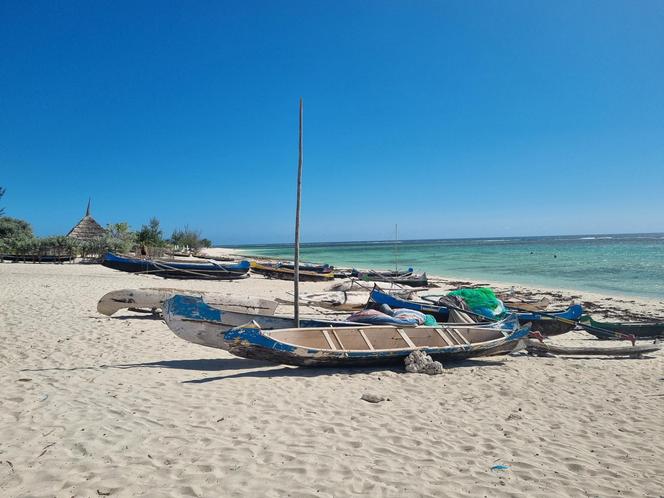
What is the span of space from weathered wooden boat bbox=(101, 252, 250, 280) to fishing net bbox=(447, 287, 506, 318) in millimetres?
14788

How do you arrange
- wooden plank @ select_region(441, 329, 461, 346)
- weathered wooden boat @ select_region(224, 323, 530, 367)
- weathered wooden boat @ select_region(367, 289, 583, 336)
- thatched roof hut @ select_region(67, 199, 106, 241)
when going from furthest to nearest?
thatched roof hut @ select_region(67, 199, 106, 241), weathered wooden boat @ select_region(367, 289, 583, 336), wooden plank @ select_region(441, 329, 461, 346), weathered wooden boat @ select_region(224, 323, 530, 367)

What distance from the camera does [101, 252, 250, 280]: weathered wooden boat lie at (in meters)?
21.0

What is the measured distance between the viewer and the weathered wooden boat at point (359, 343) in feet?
19.3

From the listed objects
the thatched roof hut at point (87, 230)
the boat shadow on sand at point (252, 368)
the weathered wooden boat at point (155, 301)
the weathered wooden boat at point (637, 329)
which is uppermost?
the thatched roof hut at point (87, 230)

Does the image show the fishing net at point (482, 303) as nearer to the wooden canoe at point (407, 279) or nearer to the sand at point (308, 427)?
the sand at point (308, 427)

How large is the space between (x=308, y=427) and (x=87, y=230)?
31.2 m

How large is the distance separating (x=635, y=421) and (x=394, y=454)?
3304 millimetres

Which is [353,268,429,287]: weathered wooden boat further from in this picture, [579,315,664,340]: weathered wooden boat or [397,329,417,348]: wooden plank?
[397,329,417,348]: wooden plank

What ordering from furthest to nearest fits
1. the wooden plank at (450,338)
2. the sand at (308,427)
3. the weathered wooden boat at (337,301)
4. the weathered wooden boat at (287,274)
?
1. the weathered wooden boat at (287,274)
2. the weathered wooden boat at (337,301)
3. the wooden plank at (450,338)
4. the sand at (308,427)

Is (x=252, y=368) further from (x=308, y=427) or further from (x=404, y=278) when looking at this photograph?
(x=404, y=278)

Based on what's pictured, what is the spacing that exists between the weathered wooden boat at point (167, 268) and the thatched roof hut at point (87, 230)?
881 cm

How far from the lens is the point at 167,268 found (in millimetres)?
21109

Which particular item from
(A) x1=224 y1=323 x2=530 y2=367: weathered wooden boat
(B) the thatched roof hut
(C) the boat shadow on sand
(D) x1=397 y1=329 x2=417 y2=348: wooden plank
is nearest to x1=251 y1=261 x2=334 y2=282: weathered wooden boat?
(B) the thatched roof hut

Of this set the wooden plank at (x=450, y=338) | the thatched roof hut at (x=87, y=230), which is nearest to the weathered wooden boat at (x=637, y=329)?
the wooden plank at (x=450, y=338)
